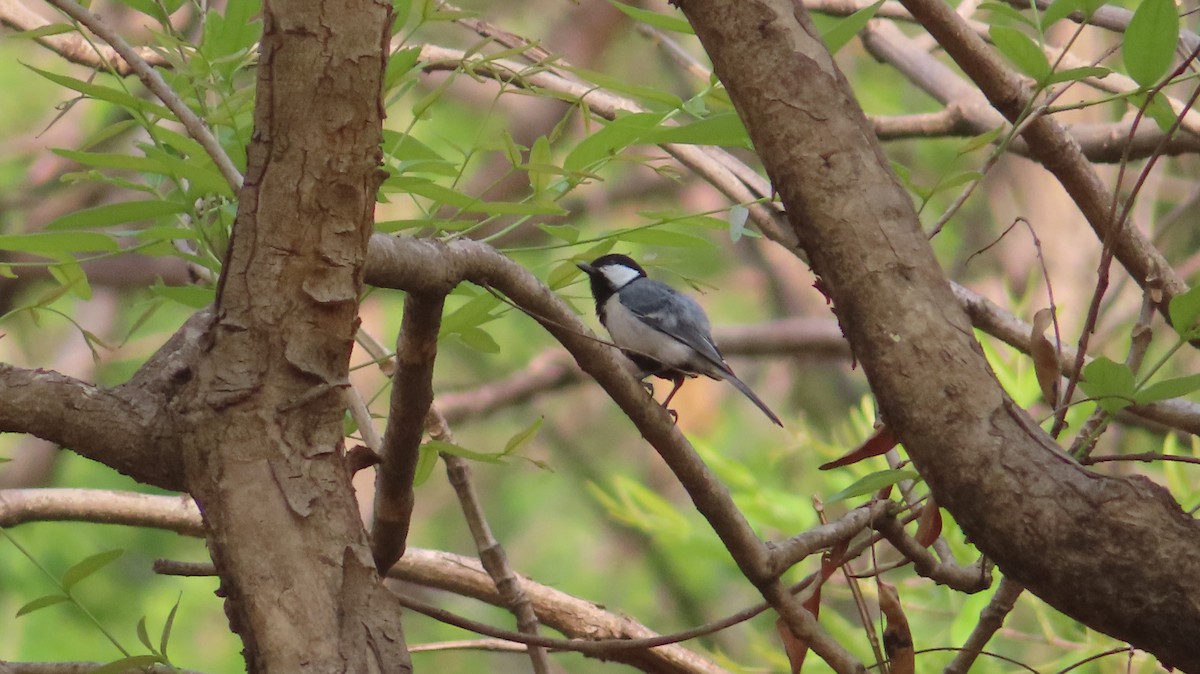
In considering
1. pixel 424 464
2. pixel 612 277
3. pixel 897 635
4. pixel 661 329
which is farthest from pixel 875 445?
pixel 612 277

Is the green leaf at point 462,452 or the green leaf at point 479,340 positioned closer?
the green leaf at point 462,452

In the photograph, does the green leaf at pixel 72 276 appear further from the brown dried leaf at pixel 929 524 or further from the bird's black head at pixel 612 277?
the bird's black head at pixel 612 277

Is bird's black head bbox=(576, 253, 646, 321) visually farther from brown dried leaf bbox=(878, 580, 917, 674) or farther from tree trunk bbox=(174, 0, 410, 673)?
tree trunk bbox=(174, 0, 410, 673)

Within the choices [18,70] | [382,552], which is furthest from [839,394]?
[382,552]

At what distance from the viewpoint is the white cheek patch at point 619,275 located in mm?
3467

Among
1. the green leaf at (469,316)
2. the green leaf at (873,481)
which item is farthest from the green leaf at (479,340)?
the green leaf at (873,481)

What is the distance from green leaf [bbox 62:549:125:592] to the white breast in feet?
6.68

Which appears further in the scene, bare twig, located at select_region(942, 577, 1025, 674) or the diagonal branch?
bare twig, located at select_region(942, 577, 1025, 674)

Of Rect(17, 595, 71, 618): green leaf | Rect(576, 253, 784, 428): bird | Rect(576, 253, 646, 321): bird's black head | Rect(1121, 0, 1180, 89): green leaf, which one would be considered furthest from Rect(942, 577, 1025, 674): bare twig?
Rect(576, 253, 646, 321): bird's black head

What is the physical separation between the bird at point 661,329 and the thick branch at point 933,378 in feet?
6.57

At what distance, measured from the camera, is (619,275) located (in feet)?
11.6

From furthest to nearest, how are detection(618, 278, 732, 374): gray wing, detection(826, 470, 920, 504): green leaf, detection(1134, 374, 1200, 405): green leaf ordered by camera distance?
1. detection(618, 278, 732, 374): gray wing
2. detection(826, 470, 920, 504): green leaf
3. detection(1134, 374, 1200, 405): green leaf

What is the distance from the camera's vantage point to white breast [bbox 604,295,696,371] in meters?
3.23

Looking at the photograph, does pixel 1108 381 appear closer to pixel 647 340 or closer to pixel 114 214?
pixel 114 214
